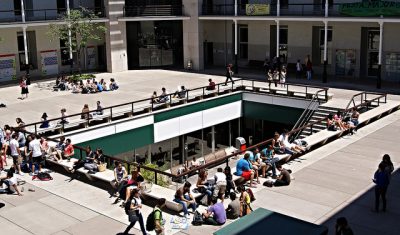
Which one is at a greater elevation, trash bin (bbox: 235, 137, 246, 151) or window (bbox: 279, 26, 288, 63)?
window (bbox: 279, 26, 288, 63)

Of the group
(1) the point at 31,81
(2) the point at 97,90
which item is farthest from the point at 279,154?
(1) the point at 31,81

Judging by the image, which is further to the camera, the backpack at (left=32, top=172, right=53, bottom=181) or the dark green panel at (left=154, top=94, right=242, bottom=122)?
the dark green panel at (left=154, top=94, right=242, bottom=122)

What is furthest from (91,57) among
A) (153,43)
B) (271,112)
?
(271,112)

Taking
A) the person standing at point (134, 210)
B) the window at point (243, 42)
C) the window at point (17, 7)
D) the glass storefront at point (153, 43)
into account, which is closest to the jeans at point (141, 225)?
the person standing at point (134, 210)

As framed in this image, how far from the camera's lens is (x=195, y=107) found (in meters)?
30.6

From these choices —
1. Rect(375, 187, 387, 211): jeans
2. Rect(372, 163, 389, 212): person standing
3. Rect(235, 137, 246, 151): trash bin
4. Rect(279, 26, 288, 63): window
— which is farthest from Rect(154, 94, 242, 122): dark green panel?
Rect(372, 163, 389, 212): person standing

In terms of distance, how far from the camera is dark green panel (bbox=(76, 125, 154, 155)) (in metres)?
25.5

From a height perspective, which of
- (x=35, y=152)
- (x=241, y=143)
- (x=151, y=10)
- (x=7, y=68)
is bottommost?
(x=241, y=143)

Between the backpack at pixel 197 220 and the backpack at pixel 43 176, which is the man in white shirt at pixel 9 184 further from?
the backpack at pixel 197 220

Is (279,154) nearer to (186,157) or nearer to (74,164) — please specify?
(74,164)

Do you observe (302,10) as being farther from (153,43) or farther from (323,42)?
(153,43)

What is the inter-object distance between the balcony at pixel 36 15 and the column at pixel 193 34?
22.1 feet

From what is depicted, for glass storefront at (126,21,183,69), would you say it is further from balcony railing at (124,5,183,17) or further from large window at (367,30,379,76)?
large window at (367,30,379,76)

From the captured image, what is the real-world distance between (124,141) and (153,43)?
19.1 meters
